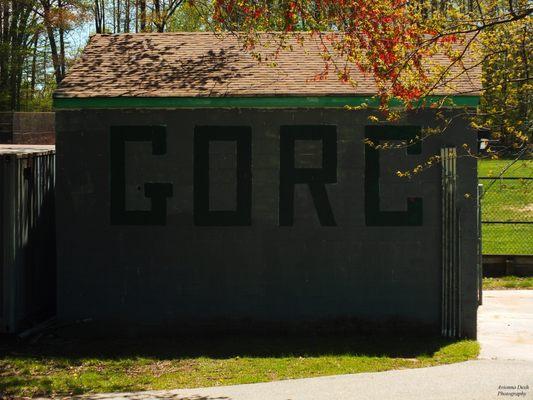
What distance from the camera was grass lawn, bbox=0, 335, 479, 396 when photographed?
10.6 meters

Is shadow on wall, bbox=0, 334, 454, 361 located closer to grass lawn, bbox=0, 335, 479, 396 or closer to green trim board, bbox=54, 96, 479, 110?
grass lawn, bbox=0, 335, 479, 396

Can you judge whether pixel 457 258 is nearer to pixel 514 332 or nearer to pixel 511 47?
pixel 514 332

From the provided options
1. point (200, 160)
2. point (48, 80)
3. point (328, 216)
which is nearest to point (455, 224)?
point (328, 216)

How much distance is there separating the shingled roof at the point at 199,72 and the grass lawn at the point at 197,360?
358 cm

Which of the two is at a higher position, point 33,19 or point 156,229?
point 33,19

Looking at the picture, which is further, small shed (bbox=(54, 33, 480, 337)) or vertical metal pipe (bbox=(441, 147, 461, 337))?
small shed (bbox=(54, 33, 480, 337))

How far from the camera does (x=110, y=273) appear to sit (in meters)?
13.5

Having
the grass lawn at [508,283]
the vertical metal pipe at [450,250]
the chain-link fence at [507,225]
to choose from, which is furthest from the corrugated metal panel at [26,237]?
the chain-link fence at [507,225]

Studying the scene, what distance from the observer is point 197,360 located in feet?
38.6

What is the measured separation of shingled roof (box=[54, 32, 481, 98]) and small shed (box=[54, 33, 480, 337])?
46 millimetres

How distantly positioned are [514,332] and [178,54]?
22.4ft

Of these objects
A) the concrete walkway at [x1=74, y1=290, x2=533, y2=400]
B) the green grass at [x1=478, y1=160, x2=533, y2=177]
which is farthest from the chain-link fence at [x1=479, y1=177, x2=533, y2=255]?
the concrete walkway at [x1=74, y1=290, x2=533, y2=400]

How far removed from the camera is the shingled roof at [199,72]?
1315cm

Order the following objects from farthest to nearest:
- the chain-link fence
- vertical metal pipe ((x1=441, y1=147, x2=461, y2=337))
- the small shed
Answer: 1. the chain-link fence
2. the small shed
3. vertical metal pipe ((x1=441, y1=147, x2=461, y2=337))
